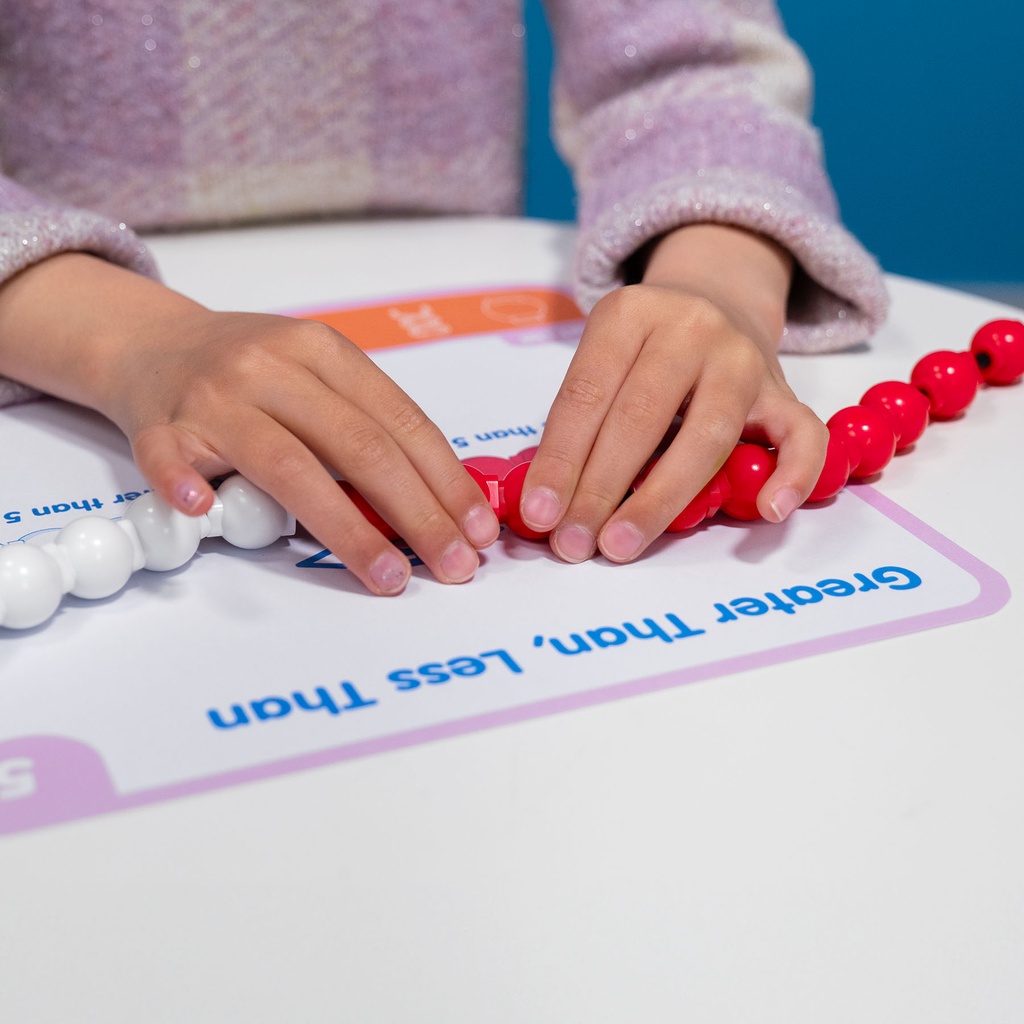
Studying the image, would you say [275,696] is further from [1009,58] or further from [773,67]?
[1009,58]

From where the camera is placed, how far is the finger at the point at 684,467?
0.46 metres

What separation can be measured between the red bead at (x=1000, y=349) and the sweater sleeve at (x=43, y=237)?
1.51ft

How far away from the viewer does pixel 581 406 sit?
505mm

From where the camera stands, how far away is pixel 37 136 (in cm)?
83

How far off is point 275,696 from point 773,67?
0.65m

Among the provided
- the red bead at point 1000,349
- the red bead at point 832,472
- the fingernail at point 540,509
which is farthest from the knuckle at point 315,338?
the red bead at point 1000,349

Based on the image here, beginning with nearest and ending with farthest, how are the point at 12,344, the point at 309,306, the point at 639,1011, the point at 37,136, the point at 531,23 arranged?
Result: the point at 639,1011, the point at 12,344, the point at 309,306, the point at 37,136, the point at 531,23

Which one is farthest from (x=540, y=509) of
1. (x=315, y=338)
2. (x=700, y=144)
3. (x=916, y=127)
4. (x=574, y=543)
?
(x=916, y=127)

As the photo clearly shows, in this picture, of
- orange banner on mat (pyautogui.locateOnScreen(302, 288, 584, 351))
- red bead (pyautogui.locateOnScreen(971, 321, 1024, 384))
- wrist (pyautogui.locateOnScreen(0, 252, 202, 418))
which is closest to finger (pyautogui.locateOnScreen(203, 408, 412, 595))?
wrist (pyautogui.locateOnScreen(0, 252, 202, 418))

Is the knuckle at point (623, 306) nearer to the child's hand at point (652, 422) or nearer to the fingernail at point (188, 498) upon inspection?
the child's hand at point (652, 422)

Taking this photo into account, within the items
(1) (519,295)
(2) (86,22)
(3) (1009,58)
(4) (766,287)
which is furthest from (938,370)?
(3) (1009,58)

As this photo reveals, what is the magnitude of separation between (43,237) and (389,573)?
311 millimetres

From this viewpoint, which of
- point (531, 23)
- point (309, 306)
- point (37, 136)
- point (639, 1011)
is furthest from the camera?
point (531, 23)

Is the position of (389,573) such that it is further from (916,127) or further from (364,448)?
(916,127)
